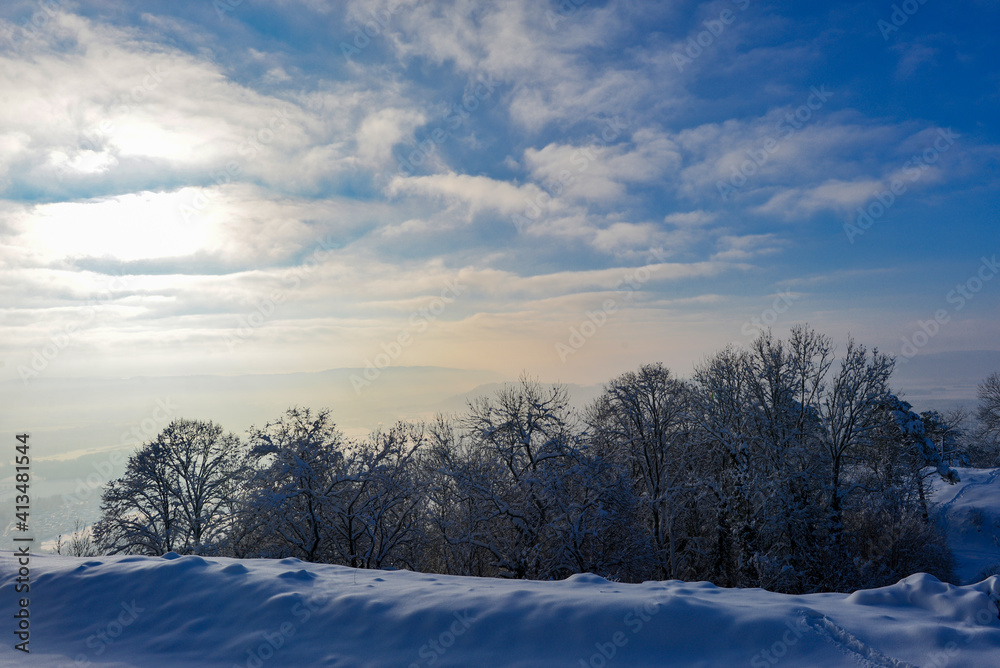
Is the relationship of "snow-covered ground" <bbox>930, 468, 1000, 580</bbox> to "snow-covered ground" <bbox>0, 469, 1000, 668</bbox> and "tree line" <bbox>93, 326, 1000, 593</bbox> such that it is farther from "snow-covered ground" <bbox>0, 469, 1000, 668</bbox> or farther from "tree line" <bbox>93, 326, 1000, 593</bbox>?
"snow-covered ground" <bbox>0, 469, 1000, 668</bbox>

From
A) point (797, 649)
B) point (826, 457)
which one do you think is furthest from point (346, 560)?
point (826, 457)

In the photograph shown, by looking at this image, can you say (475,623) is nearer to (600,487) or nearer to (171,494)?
(600,487)

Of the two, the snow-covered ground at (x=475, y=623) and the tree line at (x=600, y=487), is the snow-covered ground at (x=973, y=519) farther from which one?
the snow-covered ground at (x=475, y=623)

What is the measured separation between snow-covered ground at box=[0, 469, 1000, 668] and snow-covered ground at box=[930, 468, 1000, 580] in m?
32.2

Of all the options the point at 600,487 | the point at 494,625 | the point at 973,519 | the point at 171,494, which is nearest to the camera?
the point at 494,625

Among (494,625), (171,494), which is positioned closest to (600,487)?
(494,625)

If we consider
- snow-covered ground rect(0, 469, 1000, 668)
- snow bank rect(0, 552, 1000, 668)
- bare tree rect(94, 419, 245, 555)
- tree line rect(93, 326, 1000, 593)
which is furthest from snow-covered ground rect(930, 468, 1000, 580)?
bare tree rect(94, 419, 245, 555)

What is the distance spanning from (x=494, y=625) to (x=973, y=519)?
4421cm

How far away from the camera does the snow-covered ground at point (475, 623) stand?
18.1ft

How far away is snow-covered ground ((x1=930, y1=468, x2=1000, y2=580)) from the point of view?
31.3m

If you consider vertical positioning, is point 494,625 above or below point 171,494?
above

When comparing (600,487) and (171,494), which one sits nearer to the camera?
(600,487)

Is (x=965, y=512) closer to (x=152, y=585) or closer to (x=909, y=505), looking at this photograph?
(x=909, y=505)

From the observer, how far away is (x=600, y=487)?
22766 mm
